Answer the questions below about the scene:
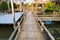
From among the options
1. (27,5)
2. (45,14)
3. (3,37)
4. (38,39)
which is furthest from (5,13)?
(27,5)

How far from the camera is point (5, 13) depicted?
34.8 m

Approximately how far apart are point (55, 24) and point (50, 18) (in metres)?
1.21

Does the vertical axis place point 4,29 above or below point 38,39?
below

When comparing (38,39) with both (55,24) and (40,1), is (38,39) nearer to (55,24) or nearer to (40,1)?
(55,24)

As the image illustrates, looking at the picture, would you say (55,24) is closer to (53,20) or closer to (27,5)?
(53,20)

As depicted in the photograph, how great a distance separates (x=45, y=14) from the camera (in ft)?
100

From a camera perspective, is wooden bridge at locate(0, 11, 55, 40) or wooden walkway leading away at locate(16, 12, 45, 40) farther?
wooden walkway leading away at locate(16, 12, 45, 40)

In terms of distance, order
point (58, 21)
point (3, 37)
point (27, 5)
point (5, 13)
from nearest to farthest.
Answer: point (3, 37)
point (58, 21)
point (5, 13)
point (27, 5)

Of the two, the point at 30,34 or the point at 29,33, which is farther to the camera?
the point at 29,33

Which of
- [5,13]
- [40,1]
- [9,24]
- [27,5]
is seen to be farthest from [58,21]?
[27,5]

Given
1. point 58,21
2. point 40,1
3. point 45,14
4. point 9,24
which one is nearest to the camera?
point 9,24

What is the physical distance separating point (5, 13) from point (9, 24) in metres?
11.8

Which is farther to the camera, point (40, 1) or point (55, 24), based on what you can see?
point (40, 1)

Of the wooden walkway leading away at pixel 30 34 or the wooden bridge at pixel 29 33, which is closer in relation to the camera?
the wooden bridge at pixel 29 33
